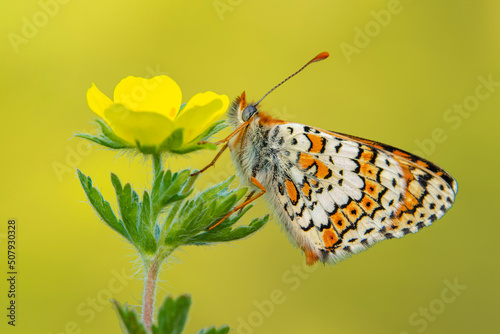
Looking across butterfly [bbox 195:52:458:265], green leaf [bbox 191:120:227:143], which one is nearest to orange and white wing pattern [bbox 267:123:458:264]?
butterfly [bbox 195:52:458:265]

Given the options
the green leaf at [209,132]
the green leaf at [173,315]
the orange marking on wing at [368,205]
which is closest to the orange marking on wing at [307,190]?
the orange marking on wing at [368,205]

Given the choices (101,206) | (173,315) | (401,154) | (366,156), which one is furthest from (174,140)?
(401,154)

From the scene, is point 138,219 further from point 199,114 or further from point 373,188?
point 373,188

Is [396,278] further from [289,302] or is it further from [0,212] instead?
[0,212]

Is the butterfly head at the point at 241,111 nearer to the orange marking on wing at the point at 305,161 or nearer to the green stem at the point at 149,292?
the orange marking on wing at the point at 305,161

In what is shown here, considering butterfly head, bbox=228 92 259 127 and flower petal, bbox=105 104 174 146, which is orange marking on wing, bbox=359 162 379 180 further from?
flower petal, bbox=105 104 174 146

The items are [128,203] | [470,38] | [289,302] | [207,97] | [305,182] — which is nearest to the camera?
[128,203]

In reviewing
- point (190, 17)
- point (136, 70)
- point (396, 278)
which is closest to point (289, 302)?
point (396, 278)
